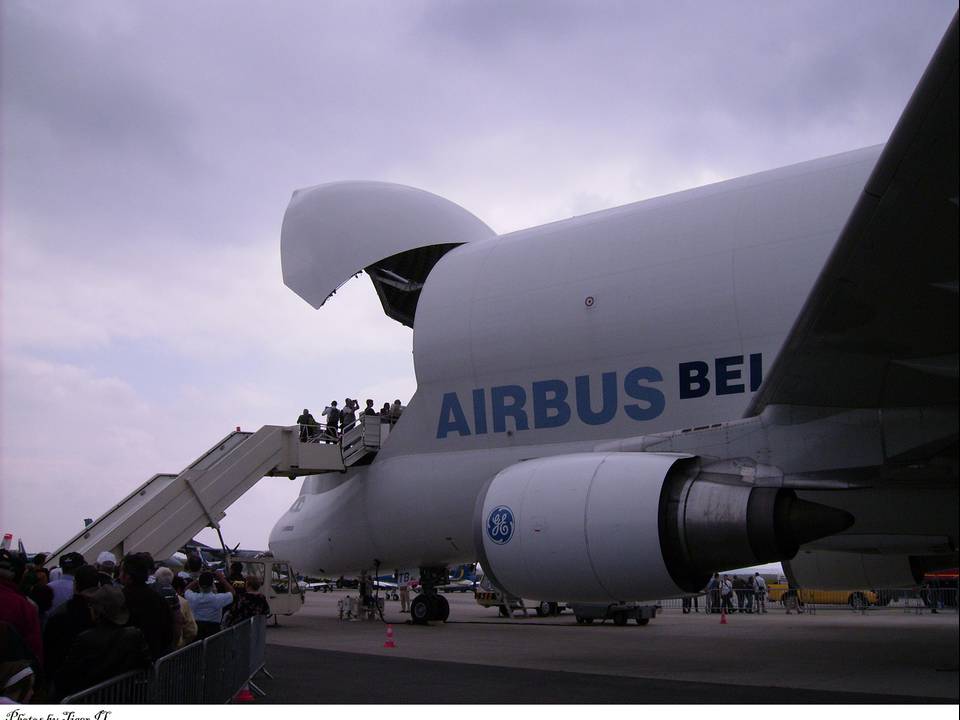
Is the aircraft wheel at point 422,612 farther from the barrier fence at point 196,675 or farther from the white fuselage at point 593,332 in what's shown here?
the barrier fence at point 196,675

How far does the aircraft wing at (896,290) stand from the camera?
20.2 feet

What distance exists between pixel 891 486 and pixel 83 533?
1310cm

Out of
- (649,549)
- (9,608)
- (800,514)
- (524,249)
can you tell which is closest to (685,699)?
(649,549)

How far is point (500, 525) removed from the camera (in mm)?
10797

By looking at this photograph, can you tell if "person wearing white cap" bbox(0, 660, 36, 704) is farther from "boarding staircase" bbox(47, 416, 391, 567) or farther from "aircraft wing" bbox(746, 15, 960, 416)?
→ "boarding staircase" bbox(47, 416, 391, 567)

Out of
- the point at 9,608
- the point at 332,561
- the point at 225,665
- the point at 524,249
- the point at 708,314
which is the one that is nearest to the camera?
the point at 9,608

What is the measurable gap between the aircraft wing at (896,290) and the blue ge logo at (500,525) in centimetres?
292

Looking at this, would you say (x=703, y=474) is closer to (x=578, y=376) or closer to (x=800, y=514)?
(x=800, y=514)

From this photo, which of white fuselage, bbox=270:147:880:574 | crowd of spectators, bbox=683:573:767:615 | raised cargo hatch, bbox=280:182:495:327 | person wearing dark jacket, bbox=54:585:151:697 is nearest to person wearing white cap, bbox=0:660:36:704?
person wearing dark jacket, bbox=54:585:151:697

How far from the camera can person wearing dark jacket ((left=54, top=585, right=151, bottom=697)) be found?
4855 millimetres

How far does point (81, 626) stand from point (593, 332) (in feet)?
30.9

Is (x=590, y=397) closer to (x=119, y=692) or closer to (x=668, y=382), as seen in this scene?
(x=668, y=382)

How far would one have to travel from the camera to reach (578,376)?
47.0 ft

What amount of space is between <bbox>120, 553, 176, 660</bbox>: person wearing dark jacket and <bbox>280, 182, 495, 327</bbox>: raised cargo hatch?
37.7 ft
